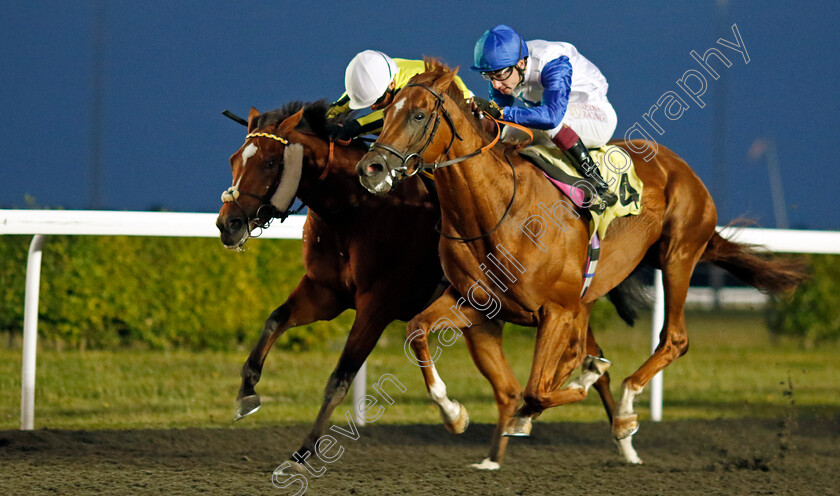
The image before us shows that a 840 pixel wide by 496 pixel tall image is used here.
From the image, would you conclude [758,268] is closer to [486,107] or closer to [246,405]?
[486,107]

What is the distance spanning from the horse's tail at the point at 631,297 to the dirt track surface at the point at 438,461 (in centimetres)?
71

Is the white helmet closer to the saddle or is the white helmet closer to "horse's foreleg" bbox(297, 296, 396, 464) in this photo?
the saddle

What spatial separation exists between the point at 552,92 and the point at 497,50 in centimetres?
27

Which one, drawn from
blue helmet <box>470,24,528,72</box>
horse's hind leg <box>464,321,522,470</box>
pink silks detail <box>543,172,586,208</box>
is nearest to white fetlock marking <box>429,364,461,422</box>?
horse's hind leg <box>464,321,522,470</box>

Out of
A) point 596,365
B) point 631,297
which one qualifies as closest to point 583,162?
point 596,365

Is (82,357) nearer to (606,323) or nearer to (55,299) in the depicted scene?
(55,299)

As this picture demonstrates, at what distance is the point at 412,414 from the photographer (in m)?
6.34

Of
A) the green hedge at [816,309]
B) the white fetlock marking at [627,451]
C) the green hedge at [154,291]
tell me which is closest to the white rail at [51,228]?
the white fetlock marking at [627,451]

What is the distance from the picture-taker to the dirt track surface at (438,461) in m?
3.61

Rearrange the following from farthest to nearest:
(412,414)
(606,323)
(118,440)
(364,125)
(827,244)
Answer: (606,323) < (412,414) < (827,244) < (118,440) < (364,125)

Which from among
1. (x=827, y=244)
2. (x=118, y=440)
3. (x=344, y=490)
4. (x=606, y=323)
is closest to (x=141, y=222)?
(x=118, y=440)

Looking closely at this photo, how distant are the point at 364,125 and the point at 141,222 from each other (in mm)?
1380

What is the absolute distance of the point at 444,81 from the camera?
332 centimetres

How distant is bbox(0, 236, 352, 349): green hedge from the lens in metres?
7.03
